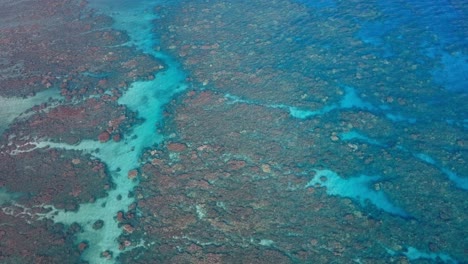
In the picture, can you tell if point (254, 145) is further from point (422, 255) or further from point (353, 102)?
point (422, 255)

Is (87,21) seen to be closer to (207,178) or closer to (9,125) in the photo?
(9,125)

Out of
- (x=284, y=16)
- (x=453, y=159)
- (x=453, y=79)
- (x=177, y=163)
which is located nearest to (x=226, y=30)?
(x=284, y=16)

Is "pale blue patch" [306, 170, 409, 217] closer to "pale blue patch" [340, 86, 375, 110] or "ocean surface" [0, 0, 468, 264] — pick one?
"ocean surface" [0, 0, 468, 264]

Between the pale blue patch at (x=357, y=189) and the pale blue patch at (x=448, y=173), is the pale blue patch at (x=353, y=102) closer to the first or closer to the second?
the pale blue patch at (x=448, y=173)

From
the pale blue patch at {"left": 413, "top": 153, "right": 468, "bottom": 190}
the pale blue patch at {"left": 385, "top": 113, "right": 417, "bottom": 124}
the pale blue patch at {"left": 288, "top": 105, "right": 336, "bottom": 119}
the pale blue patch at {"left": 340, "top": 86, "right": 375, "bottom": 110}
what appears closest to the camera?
the pale blue patch at {"left": 413, "top": 153, "right": 468, "bottom": 190}

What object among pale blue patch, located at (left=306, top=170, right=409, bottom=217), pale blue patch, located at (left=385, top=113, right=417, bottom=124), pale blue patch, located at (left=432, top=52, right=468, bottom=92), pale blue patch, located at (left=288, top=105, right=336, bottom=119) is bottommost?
pale blue patch, located at (left=306, top=170, right=409, bottom=217)

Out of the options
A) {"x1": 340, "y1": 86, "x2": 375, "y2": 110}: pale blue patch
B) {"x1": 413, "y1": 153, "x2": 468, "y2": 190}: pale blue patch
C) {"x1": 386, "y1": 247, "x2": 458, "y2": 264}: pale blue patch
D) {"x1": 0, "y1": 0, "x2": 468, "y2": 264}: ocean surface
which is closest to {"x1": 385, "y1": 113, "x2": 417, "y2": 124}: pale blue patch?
{"x1": 0, "y1": 0, "x2": 468, "y2": 264}: ocean surface

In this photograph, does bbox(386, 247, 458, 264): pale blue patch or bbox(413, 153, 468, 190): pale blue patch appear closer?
bbox(386, 247, 458, 264): pale blue patch
